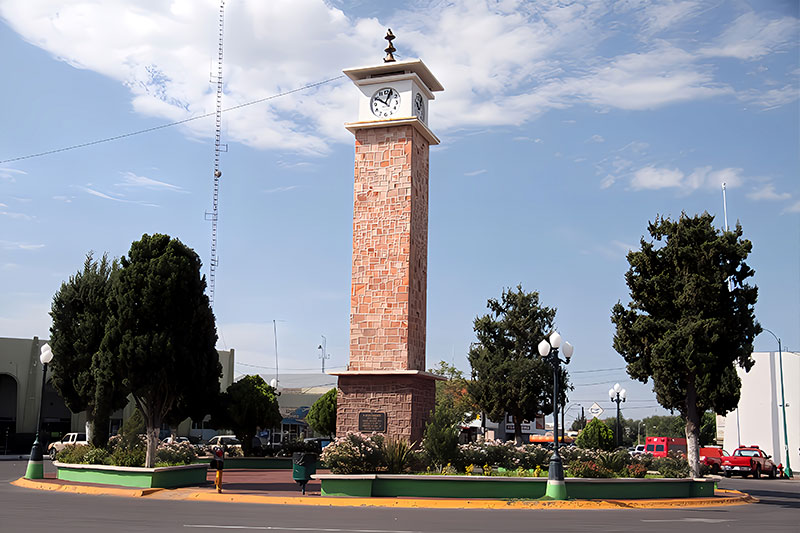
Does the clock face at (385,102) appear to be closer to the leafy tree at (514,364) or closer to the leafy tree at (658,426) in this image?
the leafy tree at (514,364)

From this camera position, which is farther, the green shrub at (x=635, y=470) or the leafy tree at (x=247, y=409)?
the leafy tree at (x=247, y=409)

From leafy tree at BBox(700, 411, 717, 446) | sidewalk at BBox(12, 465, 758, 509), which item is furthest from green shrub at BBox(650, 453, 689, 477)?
leafy tree at BBox(700, 411, 717, 446)

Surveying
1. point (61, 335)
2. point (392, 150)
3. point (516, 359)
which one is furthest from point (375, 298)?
point (516, 359)

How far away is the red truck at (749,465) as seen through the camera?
141 feet

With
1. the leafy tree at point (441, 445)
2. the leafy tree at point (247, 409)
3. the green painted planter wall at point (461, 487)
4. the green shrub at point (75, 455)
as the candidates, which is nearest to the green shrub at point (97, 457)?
the green shrub at point (75, 455)

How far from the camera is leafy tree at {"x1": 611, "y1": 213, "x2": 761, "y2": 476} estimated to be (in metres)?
26.2

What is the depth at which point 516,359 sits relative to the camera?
44.7 metres

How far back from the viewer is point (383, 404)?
986 inches

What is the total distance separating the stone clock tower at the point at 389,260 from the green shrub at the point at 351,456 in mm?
3185

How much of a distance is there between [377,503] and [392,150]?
12.4m

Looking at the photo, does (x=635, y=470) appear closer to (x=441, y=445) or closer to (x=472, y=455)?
(x=472, y=455)

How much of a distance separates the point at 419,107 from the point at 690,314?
1216 cm

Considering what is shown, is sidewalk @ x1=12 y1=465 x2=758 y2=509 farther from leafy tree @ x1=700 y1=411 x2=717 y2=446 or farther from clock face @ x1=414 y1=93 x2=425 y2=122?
leafy tree @ x1=700 y1=411 x2=717 y2=446

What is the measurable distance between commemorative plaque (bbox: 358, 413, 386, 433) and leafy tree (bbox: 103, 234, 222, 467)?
18.4 ft
